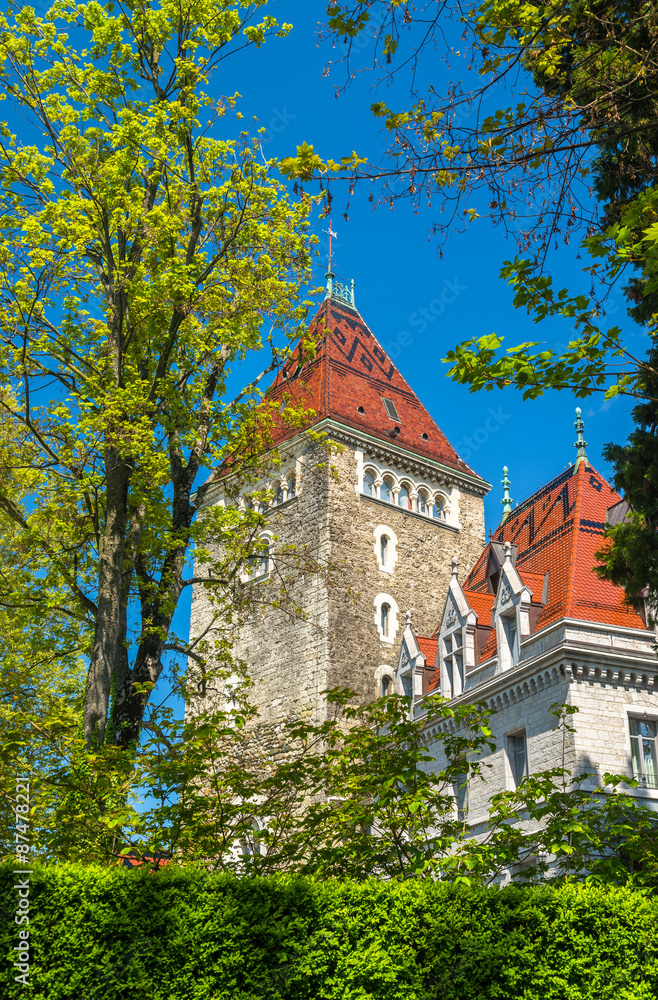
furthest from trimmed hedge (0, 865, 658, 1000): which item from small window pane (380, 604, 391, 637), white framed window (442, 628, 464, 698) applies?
small window pane (380, 604, 391, 637)

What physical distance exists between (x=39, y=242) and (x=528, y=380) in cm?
953

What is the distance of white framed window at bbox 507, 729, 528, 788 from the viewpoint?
20.2 m

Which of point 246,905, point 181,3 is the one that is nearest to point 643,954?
point 246,905

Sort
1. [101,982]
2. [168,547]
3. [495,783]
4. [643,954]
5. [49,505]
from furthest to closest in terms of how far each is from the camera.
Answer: [495,783] < [49,505] < [168,547] < [643,954] < [101,982]

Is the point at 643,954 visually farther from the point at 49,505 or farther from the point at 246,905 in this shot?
the point at 49,505

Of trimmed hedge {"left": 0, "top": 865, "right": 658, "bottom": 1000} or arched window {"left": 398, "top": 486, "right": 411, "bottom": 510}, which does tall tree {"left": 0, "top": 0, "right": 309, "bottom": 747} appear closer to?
trimmed hedge {"left": 0, "top": 865, "right": 658, "bottom": 1000}

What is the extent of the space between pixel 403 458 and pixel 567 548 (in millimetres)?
10695

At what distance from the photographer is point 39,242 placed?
46.9 ft

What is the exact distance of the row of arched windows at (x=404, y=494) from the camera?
1253 inches

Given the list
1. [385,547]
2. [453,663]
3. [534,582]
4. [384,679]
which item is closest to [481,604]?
[453,663]

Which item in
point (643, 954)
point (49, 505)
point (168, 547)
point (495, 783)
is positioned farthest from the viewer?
point (495, 783)

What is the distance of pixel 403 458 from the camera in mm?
32875

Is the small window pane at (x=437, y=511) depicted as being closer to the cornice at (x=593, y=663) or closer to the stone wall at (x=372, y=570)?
the stone wall at (x=372, y=570)

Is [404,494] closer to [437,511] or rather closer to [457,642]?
[437,511]
